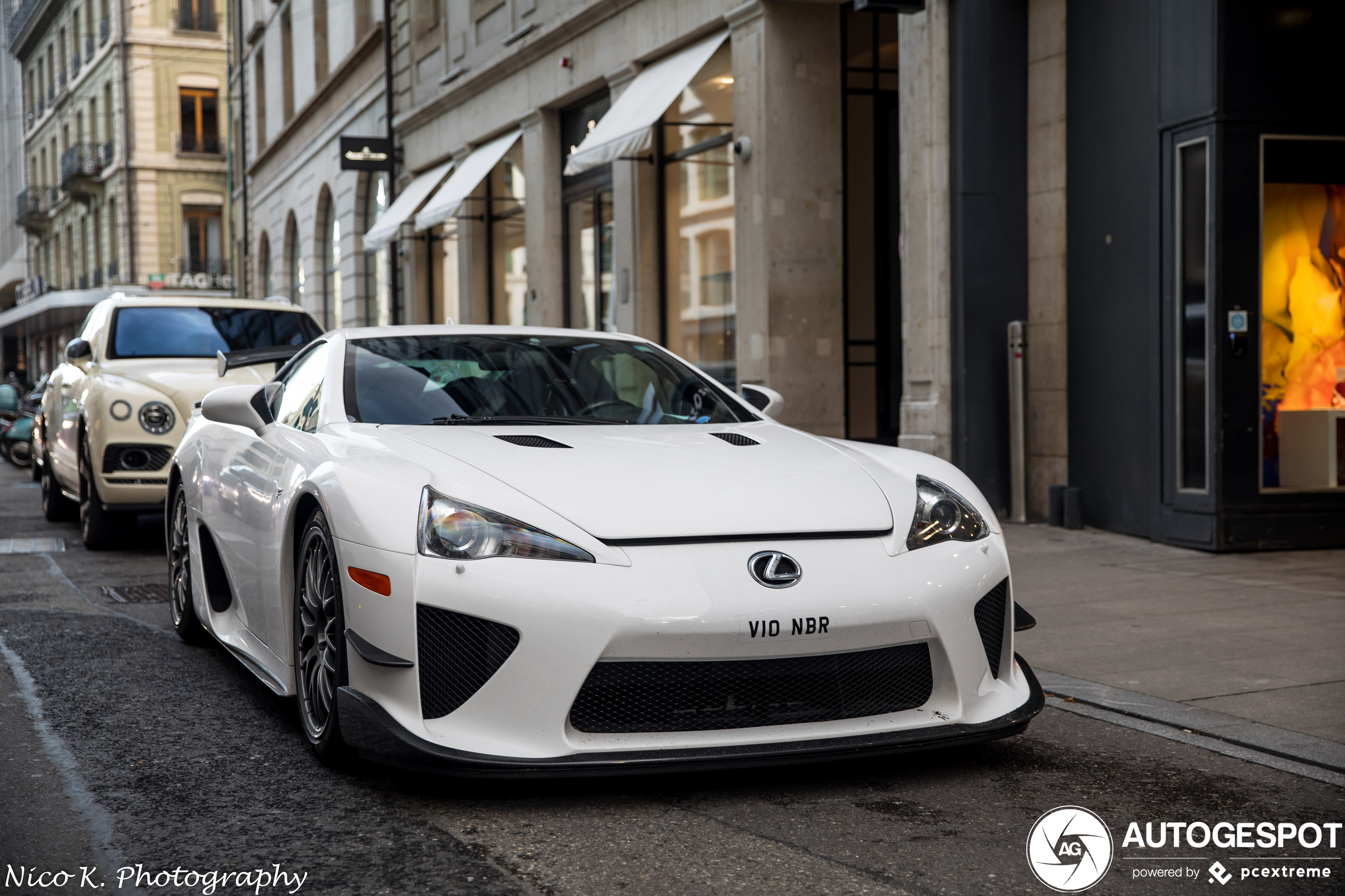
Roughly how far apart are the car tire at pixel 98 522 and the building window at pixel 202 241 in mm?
44337

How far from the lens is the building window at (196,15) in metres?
51.1

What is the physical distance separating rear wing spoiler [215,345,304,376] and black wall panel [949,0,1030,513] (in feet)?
15.6

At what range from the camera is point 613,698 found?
3.45 m

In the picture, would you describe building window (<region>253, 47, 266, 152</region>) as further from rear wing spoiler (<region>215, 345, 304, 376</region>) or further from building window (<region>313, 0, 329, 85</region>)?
rear wing spoiler (<region>215, 345, 304, 376</region>)

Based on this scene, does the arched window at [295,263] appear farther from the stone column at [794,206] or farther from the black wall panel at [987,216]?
Result: the black wall panel at [987,216]

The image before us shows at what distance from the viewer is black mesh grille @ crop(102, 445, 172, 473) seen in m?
9.10

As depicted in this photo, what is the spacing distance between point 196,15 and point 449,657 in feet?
175

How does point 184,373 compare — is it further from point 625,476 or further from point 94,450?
point 625,476

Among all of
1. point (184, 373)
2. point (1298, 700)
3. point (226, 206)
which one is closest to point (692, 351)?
point (184, 373)

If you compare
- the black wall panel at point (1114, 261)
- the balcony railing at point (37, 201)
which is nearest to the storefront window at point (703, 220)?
the black wall panel at point (1114, 261)

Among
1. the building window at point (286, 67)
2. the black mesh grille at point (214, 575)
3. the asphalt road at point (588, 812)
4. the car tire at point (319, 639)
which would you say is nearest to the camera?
the asphalt road at point (588, 812)

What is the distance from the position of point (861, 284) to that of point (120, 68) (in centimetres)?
4442

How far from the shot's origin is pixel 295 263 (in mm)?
33938

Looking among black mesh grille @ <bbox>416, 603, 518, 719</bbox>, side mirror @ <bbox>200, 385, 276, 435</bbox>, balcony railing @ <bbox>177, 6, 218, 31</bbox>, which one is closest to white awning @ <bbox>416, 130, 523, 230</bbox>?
side mirror @ <bbox>200, 385, 276, 435</bbox>
